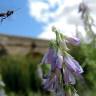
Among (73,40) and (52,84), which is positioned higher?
(73,40)

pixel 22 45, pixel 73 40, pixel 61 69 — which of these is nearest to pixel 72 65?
pixel 61 69

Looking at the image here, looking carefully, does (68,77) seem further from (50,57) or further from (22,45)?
(22,45)

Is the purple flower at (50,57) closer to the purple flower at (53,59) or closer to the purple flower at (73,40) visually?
the purple flower at (53,59)

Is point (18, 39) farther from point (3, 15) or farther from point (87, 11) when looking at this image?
point (3, 15)

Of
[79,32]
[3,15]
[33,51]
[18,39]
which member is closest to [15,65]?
[18,39]

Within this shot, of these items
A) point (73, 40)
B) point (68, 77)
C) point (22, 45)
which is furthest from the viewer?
point (22, 45)

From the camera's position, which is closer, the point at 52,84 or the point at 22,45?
the point at 52,84

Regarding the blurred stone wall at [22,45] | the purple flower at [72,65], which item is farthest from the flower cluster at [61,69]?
the blurred stone wall at [22,45]

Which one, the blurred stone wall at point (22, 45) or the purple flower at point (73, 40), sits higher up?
the purple flower at point (73, 40)

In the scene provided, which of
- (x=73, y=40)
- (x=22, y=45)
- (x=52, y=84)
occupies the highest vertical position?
(x=73, y=40)
